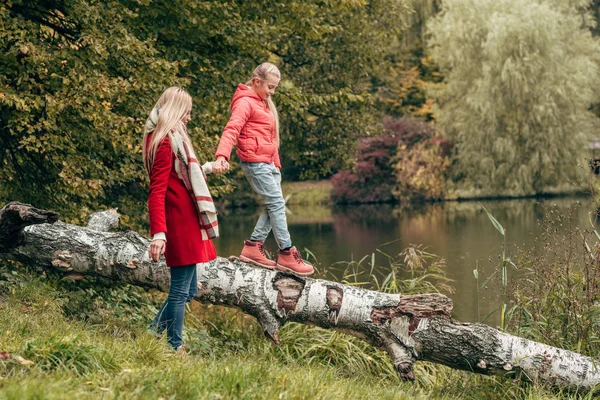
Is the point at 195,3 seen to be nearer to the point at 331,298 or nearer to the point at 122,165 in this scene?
the point at 122,165

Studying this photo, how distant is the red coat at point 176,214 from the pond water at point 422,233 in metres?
7.17

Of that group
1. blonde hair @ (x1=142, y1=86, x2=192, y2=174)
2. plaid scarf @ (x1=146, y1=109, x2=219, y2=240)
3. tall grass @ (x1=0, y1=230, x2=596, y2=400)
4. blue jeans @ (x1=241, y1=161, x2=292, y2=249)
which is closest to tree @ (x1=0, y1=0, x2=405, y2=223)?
tall grass @ (x1=0, y1=230, x2=596, y2=400)

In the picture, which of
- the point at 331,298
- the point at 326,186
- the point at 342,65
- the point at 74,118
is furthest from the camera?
the point at 326,186

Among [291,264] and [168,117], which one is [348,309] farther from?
[168,117]

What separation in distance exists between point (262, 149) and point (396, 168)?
33878mm

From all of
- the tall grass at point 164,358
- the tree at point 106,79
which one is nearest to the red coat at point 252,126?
the tall grass at point 164,358

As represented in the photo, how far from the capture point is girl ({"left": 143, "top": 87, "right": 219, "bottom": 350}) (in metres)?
4.96

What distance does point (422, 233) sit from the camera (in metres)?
24.2

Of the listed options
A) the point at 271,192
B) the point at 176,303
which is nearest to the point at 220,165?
the point at 271,192

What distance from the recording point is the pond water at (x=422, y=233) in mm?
14992

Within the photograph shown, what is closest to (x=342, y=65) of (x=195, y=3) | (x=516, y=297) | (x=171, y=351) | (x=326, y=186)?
(x=195, y=3)

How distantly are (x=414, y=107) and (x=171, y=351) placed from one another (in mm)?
41033

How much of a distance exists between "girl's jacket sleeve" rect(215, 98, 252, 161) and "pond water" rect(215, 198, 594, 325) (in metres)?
6.56

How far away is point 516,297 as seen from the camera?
22.5ft
